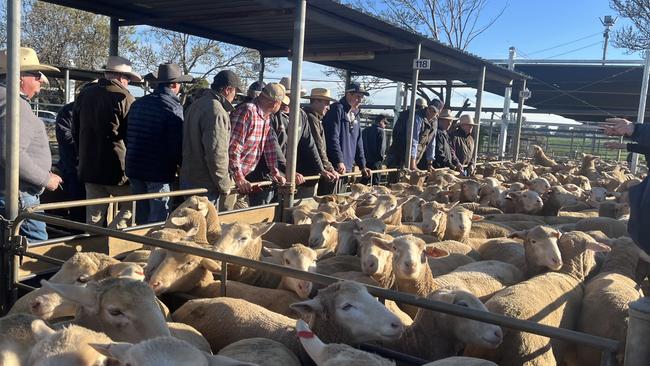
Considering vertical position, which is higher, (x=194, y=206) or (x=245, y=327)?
(x=194, y=206)

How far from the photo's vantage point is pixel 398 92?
16.9 meters

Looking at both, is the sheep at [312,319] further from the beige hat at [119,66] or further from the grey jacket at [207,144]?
the beige hat at [119,66]

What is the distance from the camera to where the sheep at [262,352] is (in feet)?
8.27

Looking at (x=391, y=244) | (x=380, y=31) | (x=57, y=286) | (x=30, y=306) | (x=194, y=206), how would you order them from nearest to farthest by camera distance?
(x=57, y=286), (x=30, y=306), (x=391, y=244), (x=194, y=206), (x=380, y=31)

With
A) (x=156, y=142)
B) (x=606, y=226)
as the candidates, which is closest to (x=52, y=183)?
(x=156, y=142)

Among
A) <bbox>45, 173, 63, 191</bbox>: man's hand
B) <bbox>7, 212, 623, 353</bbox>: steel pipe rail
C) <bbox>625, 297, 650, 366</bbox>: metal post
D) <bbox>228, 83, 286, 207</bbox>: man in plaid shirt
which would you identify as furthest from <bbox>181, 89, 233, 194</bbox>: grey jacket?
<bbox>625, 297, 650, 366</bbox>: metal post

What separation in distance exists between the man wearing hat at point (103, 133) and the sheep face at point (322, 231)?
1.75 meters

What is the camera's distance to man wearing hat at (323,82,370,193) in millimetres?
7914

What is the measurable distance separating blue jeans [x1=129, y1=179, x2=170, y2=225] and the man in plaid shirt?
0.74 meters

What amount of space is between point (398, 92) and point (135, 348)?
15614 mm

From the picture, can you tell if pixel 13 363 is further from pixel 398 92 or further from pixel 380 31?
Result: pixel 398 92

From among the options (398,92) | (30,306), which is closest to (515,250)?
(30,306)

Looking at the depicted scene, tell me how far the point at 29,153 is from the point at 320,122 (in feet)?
14.3

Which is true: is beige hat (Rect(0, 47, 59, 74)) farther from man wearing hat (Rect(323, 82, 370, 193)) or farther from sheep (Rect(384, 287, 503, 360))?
man wearing hat (Rect(323, 82, 370, 193))
